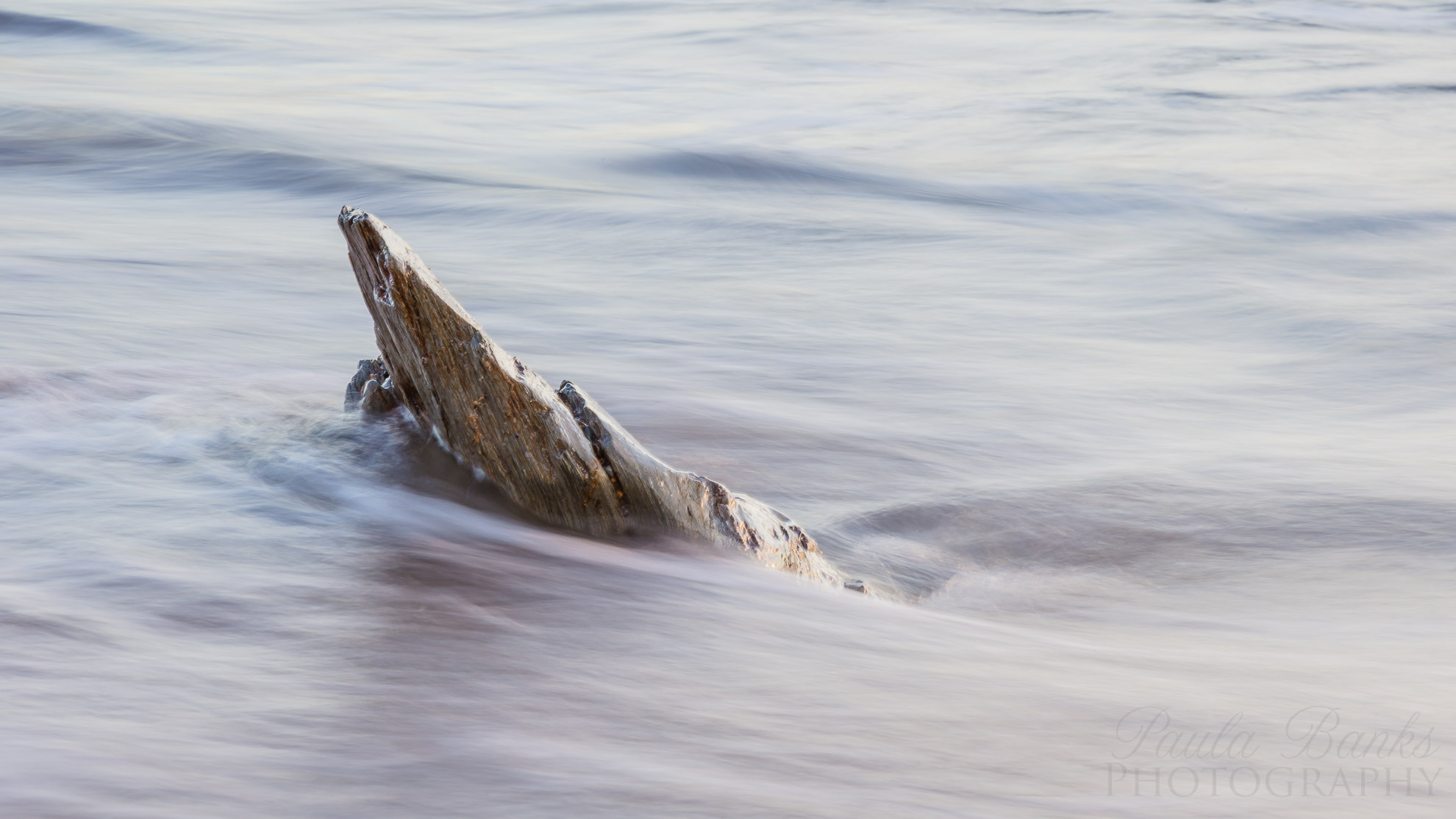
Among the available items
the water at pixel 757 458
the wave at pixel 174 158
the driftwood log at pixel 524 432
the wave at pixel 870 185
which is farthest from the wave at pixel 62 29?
the driftwood log at pixel 524 432

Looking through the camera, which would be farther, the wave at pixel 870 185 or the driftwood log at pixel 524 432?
the wave at pixel 870 185

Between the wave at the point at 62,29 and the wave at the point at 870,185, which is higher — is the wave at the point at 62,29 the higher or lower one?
the higher one

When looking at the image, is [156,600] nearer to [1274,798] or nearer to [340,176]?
[1274,798]

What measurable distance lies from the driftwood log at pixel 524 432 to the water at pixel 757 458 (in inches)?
3.0

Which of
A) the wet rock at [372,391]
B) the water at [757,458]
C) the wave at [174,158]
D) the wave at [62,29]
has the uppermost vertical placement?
the wave at [62,29]

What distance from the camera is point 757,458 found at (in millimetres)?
4297

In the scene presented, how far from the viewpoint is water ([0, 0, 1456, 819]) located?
2049 millimetres

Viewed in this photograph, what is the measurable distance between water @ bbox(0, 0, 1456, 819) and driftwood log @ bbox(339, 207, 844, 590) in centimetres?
8

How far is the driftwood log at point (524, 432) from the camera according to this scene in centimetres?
282

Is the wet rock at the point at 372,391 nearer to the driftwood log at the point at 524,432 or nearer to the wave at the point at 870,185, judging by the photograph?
the driftwood log at the point at 524,432

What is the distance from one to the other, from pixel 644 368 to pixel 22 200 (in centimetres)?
434

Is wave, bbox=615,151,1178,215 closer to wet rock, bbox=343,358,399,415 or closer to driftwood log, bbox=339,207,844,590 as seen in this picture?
wet rock, bbox=343,358,399,415

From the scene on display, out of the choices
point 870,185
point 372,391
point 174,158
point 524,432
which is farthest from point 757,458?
point 174,158

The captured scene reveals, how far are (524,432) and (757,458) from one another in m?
1.53
